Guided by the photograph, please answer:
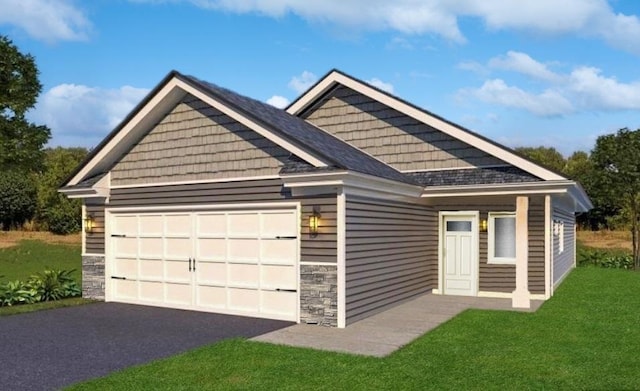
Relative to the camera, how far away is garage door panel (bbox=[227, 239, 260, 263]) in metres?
11.5

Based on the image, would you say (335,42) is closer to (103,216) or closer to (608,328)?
(103,216)

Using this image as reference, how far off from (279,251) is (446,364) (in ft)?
14.8

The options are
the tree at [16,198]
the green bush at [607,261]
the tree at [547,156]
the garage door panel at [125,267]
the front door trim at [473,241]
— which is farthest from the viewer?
the tree at [547,156]

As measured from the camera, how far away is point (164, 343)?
8.89 metres

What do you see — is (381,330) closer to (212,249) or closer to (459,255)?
(212,249)

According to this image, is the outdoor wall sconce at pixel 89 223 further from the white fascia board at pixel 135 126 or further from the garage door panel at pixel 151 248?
the garage door panel at pixel 151 248

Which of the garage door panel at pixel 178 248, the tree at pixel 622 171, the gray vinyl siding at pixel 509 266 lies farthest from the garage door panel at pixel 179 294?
the tree at pixel 622 171

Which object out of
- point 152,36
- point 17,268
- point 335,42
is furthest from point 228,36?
point 17,268

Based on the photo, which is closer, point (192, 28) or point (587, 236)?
point (192, 28)

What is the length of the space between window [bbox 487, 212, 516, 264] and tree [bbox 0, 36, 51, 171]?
1055 inches

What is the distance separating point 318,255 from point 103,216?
19.7ft

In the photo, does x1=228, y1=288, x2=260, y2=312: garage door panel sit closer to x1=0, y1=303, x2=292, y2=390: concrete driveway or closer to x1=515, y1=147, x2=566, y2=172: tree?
x1=0, y1=303, x2=292, y2=390: concrete driveway

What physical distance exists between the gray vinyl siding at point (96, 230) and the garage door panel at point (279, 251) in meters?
4.65

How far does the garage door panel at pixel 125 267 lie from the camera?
13227mm
